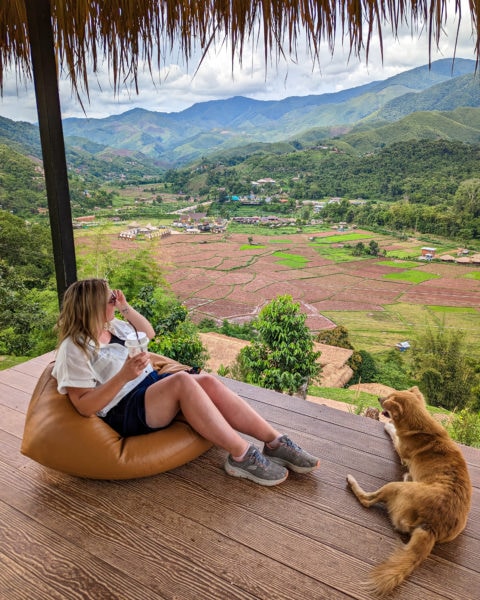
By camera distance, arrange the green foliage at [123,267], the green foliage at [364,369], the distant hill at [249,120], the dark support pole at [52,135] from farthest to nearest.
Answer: the distant hill at [249,120]
the green foliage at [364,369]
the green foliage at [123,267]
the dark support pole at [52,135]

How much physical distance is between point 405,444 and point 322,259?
12.7m

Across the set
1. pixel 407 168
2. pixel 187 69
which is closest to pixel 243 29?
pixel 187 69

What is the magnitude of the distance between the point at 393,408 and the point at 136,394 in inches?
36.7

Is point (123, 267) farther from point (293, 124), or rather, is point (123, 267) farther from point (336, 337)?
point (293, 124)

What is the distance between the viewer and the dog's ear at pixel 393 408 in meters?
1.53

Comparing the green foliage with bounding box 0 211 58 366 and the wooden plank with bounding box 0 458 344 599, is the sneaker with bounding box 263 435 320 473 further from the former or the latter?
the green foliage with bounding box 0 211 58 366

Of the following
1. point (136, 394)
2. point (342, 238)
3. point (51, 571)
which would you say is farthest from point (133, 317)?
point (342, 238)

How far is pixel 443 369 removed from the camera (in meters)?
10.3

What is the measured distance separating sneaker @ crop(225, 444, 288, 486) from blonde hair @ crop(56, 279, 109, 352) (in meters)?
0.66

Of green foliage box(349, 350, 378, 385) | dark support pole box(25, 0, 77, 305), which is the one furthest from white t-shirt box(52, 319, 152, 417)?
green foliage box(349, 350, 378, 385)

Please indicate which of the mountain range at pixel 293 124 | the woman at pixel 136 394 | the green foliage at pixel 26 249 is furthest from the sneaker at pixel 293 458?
the mountain range at pixel 293 124

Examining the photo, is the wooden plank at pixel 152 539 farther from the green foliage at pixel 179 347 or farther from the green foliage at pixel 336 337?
the green foliage at pixel 336 337

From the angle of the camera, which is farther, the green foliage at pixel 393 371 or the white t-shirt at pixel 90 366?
the green foliage at pixel 393 371

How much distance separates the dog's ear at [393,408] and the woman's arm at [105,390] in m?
0.88
